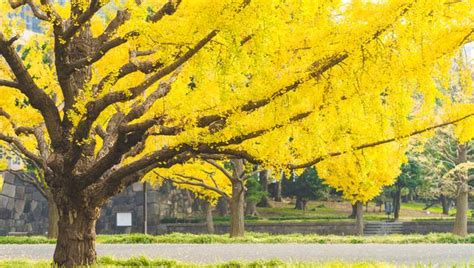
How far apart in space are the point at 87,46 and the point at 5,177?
88.9ft

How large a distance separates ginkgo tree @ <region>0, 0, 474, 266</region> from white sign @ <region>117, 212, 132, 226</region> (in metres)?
22.5

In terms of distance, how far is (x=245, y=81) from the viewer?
8938 mm

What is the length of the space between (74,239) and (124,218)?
23.8 meters

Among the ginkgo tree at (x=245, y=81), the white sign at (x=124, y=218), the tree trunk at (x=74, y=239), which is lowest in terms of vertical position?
the white sign at (x=124, y=218)

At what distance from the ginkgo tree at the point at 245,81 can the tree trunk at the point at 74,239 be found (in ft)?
0.05

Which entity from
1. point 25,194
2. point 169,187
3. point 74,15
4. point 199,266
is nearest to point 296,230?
point 169,187

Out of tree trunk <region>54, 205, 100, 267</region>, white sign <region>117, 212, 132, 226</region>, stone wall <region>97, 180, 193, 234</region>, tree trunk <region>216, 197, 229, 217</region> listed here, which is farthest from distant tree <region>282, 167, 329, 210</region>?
tree trunk <region>54, 205, 100, 267</region>

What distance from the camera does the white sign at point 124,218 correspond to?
33.0m

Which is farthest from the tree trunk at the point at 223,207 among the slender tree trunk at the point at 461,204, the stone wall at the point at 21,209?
the slender tree trunk at the point at 461,204

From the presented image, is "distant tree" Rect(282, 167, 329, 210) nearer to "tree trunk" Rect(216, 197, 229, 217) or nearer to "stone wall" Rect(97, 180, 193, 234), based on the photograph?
"tree trunk" Rect(216, 197, 229, 217)

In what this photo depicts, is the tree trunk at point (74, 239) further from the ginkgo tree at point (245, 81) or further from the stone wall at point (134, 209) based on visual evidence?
the stone wall at point (134, 209)

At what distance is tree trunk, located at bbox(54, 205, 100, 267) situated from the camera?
32.4 ft

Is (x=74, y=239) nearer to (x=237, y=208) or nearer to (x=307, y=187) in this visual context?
(x=237, y=208)

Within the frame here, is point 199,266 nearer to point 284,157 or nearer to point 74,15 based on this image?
point 284,157
